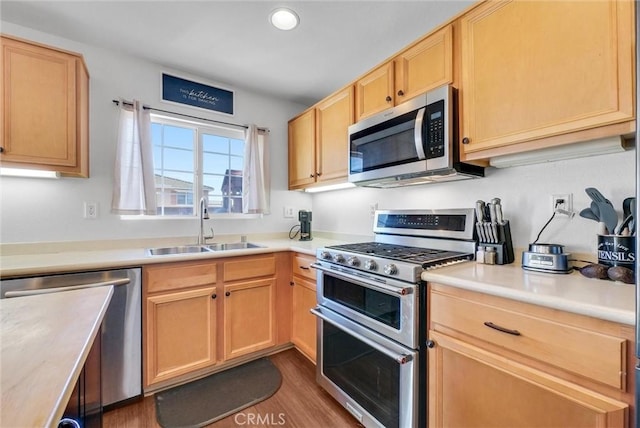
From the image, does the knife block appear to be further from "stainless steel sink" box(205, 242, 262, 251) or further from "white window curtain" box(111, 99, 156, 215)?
"white window curtain" box(111, 99, 156, 215)

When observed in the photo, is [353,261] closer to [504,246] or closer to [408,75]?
[504,246]

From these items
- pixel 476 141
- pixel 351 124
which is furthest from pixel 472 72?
pixel 351 124

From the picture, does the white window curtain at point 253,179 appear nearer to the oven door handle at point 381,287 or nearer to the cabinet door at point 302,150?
the cabinet door at point 302,150

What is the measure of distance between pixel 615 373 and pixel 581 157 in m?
0.95

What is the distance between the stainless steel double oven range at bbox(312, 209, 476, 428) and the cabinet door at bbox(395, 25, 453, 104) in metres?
0.76

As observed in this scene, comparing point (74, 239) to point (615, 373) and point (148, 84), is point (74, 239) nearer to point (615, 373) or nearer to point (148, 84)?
point (148, 84)

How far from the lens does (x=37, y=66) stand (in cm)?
164

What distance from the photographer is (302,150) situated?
8.83 feet

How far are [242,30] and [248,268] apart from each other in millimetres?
1618

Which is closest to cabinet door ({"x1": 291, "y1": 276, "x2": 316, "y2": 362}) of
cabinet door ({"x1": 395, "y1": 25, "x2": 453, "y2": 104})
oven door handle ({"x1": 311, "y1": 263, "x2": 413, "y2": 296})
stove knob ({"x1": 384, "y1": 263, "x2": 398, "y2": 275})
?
oven door handle ({"x1": 311, "y1": 263, "x2": 413, "y2": 296})

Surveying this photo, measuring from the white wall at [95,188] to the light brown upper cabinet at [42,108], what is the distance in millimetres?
278

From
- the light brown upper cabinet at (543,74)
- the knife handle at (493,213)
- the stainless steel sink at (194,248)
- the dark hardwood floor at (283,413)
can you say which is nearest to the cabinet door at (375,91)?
the light brown upper cabinet at (543,74)

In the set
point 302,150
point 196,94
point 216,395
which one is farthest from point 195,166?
point 216,395

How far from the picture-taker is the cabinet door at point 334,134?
216 centimetres
